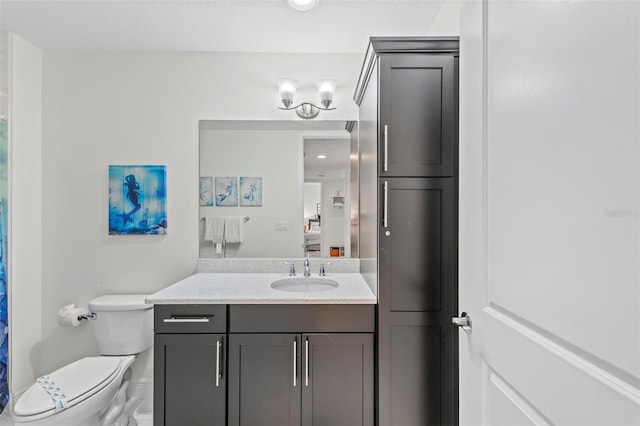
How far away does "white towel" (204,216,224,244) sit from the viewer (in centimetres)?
239

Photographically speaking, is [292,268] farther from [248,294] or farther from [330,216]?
[248,294]

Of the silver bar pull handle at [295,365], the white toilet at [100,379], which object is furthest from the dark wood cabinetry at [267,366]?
the white toilet at [100,379]

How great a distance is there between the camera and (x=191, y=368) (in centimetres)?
171

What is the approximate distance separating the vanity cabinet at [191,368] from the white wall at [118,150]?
28.2 inches

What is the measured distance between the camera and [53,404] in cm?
163

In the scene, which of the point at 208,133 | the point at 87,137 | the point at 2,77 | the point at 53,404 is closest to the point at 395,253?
the point at 208,133

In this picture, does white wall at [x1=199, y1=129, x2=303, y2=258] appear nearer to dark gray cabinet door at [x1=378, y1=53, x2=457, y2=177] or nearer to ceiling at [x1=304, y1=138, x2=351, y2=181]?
ceiling at [x1=304, y1=138, x2=351, y2=181]

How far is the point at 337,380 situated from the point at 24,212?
2.19m

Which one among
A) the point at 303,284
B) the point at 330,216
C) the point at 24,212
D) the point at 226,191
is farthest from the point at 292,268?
the point at 24,212

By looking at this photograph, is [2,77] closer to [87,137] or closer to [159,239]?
[87,137]

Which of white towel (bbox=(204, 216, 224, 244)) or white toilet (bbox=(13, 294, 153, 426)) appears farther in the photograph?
white towel (bbox=(204, 216, 224, 244))

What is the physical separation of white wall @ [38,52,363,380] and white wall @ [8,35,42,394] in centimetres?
4

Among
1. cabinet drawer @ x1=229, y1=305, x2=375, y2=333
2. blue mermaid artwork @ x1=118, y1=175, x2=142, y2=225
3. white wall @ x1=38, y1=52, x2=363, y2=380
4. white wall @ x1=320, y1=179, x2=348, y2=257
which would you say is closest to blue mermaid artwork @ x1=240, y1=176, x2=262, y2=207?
white wall @ x1=38, y1=52, x2=363, y2=380
